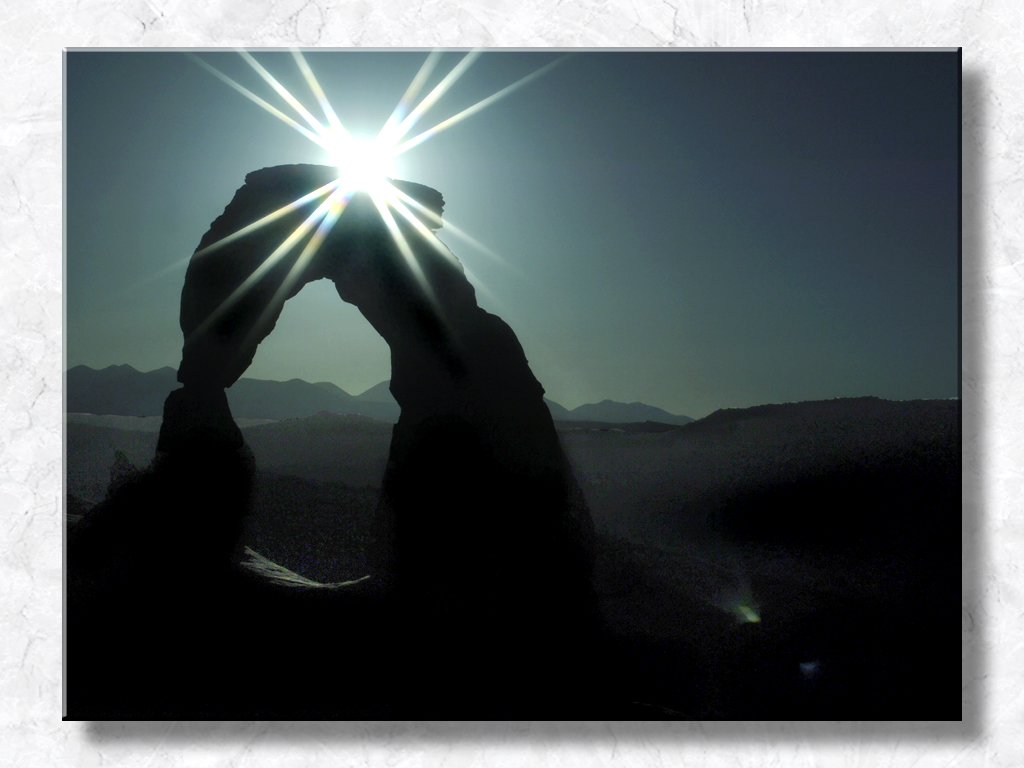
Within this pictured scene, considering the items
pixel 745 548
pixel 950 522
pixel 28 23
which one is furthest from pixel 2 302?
pixel 950 522

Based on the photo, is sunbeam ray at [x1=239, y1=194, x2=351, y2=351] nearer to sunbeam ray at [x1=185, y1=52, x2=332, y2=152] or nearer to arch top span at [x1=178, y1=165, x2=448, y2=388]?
arch top span at [x1=178, y1=165, x2=448, y2=388]

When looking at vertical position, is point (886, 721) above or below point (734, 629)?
below

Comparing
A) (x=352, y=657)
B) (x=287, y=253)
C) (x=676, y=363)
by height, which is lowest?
(x=352, y=657)

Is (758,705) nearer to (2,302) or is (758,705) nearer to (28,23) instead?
(2,302)

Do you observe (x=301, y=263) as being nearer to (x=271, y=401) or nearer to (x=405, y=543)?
(x=271, y=401)

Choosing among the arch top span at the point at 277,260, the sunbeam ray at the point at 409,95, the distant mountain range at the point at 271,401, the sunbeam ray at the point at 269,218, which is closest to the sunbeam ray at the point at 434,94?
the sunbeam ray at the point at 409,95

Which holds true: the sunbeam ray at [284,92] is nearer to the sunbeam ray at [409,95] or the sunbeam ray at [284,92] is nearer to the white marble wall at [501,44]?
the white marble wall at [501,44]

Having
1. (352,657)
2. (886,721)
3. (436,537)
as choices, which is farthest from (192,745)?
(886,721)
